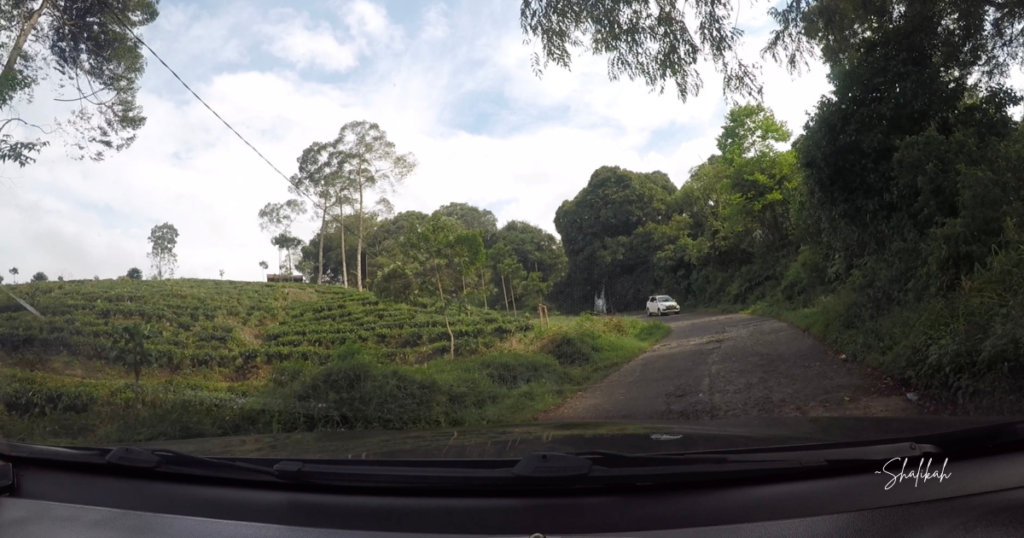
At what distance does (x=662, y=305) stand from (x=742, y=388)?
17.9 meters

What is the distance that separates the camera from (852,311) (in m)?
9.23

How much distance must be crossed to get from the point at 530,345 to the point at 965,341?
6286 millimetres

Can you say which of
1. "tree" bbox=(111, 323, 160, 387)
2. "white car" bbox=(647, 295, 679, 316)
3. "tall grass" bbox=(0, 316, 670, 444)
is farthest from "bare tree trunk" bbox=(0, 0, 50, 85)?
"white car" bbox=(647, 295, 679, 316)

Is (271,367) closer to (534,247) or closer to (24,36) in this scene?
(24,36)

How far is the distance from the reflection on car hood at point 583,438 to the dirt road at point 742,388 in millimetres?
2194

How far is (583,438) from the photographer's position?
306 centimetres

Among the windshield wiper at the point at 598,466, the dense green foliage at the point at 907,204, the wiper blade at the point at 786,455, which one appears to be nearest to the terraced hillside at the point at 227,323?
the dense green foliage at the point at 907,204

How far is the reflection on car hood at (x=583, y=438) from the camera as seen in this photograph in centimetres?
262

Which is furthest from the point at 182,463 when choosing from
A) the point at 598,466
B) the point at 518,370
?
the point at 518,370

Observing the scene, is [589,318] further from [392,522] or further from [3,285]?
[392,522]

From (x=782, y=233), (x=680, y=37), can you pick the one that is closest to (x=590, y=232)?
(x=680, y=37)

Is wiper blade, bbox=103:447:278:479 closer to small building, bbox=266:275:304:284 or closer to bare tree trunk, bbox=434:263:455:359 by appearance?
bare tree trunk, bbox=434:263:455:359

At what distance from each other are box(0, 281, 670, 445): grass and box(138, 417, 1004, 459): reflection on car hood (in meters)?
2.70

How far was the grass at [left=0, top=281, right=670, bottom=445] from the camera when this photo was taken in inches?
241
